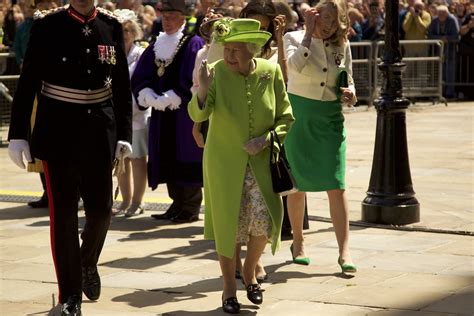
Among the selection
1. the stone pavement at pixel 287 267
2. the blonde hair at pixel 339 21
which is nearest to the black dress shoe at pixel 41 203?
the stone pavement at pixel 287 267

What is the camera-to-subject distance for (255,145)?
7.30 meters

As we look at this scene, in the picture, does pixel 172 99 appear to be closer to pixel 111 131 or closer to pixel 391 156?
pixel 391 156

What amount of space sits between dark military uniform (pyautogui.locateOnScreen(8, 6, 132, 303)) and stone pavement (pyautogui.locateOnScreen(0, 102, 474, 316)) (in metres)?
0.57

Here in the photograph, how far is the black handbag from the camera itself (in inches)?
290

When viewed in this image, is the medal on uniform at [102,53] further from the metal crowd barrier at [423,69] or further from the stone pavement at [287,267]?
the metal crowd barrier at [423,69]

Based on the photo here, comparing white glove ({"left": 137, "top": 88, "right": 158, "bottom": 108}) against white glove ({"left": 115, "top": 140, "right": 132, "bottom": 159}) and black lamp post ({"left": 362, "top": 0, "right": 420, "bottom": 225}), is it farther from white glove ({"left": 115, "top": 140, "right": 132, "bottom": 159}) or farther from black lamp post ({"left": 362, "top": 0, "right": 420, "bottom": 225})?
white glove ({"left": 115, "top": 140, "right": 132, "bottom": 159})

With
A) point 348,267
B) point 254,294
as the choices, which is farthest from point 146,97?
point 254,294

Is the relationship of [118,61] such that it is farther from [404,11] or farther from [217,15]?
[404,11]

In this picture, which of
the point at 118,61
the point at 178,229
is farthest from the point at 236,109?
the point at 178,229

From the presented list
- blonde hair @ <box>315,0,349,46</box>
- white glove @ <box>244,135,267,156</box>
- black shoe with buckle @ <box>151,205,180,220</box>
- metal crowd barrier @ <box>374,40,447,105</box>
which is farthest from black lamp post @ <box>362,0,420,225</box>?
metal crowd barrier @ <box>374,40,447,105</box>

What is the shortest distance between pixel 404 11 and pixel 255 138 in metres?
17.1

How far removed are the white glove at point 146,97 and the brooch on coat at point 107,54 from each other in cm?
352

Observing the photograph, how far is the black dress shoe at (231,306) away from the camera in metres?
7.26

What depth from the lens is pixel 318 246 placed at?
950cm
